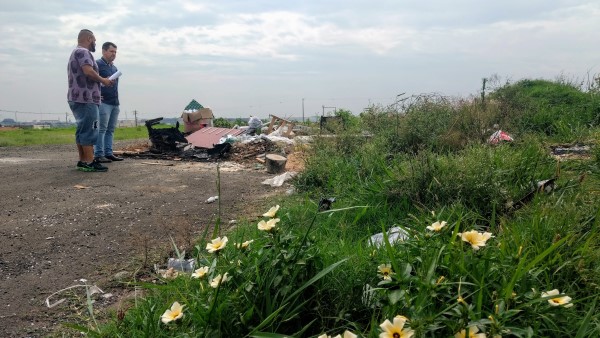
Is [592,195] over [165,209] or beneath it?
over

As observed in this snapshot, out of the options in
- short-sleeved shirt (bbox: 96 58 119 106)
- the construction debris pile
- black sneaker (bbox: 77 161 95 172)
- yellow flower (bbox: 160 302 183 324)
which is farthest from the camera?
the construction debris pile

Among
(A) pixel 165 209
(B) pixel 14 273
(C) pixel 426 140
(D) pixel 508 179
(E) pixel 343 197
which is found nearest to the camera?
(B) pixel 14 273

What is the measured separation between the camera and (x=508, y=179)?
10.1ft

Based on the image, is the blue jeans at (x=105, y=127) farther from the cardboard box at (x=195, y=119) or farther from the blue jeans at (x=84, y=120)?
the cardboard box at (x=195, y=119)

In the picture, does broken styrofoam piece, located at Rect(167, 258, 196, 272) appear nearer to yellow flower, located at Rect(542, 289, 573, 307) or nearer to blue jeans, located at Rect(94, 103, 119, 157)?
yellow flower, located at Rect(542, 289, 573, 307)

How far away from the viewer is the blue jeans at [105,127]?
7.15 meters

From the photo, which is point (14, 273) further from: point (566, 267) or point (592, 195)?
point (592, 195)

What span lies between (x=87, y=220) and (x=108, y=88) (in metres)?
3.76

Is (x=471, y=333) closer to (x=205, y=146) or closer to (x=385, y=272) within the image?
(x=385, y=272)

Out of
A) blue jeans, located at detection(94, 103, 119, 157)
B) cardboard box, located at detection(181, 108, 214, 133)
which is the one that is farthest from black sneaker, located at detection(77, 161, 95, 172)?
cardboard box, located at detection(181, 108, 214, 133)

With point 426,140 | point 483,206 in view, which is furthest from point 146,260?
point 426,140

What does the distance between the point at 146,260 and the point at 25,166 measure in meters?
5.57

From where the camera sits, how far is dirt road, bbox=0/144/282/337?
2613 mm

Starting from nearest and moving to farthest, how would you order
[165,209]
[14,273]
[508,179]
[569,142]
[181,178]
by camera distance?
[14,273], [508,179], [165,209], [569,142], [181,178]
